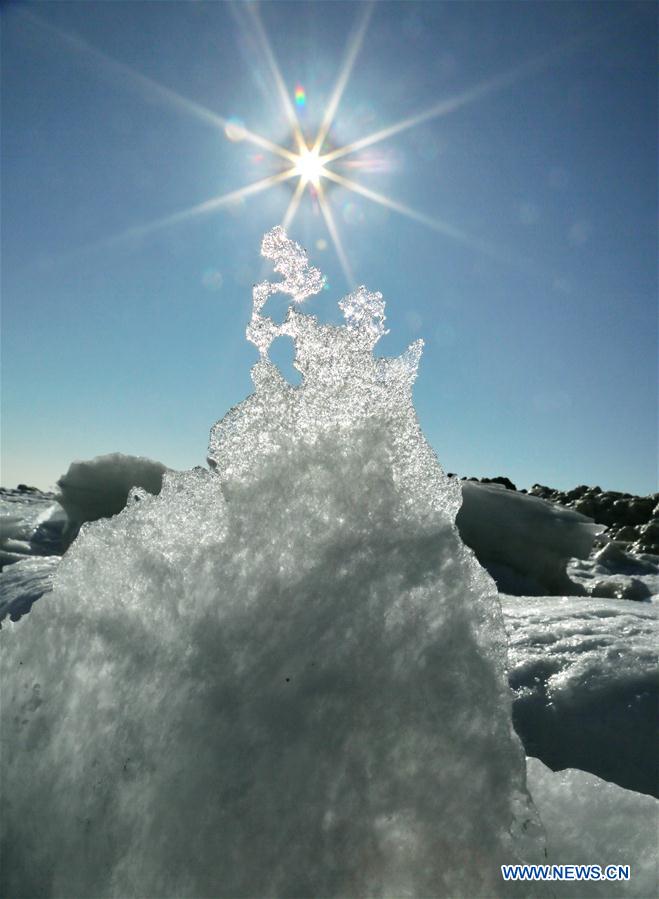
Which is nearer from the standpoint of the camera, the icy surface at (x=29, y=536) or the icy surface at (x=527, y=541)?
the icy surface at (x=527, y=541)

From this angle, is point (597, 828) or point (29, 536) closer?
point (597, 828)

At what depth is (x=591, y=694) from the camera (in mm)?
1661

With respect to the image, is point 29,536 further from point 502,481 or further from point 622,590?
point 502,481

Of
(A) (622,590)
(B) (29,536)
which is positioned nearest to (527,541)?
(A) (622,590)

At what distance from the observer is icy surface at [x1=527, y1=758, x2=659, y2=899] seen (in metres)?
1.03

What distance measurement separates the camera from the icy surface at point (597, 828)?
103 cm

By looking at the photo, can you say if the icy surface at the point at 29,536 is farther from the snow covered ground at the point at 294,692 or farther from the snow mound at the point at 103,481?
the snow covered ground at the point at 294,692

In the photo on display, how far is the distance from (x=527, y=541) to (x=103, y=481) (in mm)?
3590

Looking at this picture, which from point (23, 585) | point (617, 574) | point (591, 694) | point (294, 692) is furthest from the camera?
point (617, 574)

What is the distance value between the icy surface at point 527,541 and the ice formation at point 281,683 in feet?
11.5

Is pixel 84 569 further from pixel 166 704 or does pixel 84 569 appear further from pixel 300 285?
pixel 300 285

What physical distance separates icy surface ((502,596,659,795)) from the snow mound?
166 inches

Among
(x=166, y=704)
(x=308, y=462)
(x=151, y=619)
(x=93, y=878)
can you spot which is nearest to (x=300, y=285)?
(x=308, y=462)

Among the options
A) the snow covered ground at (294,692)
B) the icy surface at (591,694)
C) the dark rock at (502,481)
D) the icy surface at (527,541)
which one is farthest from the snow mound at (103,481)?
the dark rock at (502,481)
